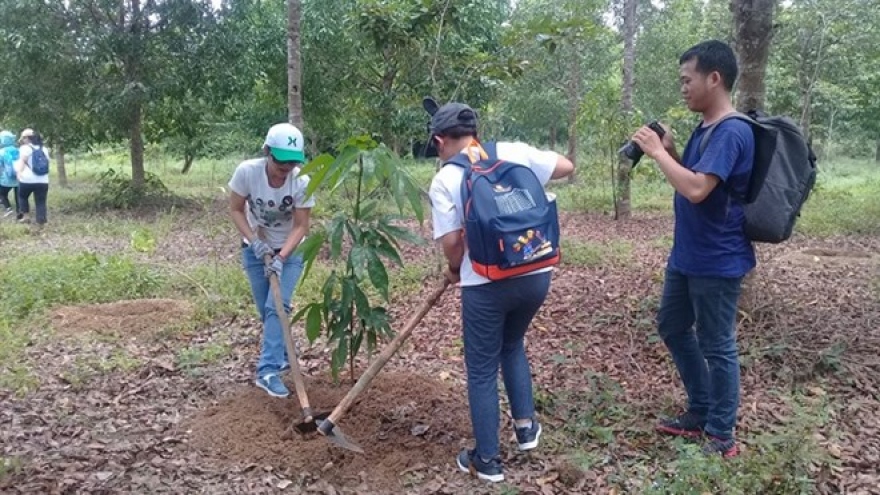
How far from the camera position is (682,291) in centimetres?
328

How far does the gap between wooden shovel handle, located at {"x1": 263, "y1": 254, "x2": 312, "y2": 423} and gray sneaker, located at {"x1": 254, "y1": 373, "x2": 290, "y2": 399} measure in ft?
0.68

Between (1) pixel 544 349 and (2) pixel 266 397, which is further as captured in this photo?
(1) pixel 544 349

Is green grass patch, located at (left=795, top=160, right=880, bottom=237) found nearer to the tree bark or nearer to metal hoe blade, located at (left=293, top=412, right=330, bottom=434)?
Result: metal hoe blade, located at (left=293, top=412, right=330, bottom=434)

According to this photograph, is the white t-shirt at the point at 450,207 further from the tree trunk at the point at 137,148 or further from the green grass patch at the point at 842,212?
the tree trunk at the point at 137,148

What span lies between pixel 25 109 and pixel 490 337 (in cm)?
1200

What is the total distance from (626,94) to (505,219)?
8.04 metres

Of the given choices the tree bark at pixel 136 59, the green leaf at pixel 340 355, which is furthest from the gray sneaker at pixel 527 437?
the tree bark at pixel 136 59

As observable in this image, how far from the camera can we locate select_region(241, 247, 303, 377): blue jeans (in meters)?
3.95

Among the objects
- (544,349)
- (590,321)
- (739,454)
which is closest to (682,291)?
(739,454)

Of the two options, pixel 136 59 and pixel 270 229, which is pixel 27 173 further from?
pixel 270 229

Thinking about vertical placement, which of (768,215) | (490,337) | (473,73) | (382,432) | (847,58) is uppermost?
(847,58)

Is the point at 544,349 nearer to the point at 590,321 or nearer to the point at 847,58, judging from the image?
the point at 590,321


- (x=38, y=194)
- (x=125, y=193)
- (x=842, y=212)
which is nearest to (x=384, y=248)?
(x=38, y=194)

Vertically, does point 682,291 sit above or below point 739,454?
above
